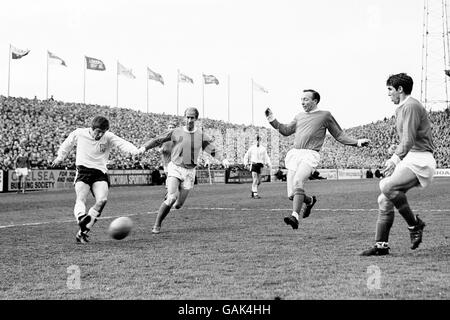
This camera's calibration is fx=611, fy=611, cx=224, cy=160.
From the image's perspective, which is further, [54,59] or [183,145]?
[54,59]

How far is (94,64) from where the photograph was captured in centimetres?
5956

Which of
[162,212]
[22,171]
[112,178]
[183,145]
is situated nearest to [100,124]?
[183,145]

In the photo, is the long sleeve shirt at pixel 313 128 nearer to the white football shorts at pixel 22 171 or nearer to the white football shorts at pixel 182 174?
the white football shorts at pixel 182 174

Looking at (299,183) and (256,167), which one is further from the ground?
(256,167)

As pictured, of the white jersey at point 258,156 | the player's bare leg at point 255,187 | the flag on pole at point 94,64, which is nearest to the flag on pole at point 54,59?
the flag on pole at point 94,64

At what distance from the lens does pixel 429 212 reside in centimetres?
1408

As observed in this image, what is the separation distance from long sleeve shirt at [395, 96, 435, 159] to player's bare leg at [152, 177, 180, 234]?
4.53 m

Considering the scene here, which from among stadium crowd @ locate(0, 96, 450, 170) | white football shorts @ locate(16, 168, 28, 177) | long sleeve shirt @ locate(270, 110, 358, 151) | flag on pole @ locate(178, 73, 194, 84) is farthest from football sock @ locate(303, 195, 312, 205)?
flag on pole @ locate(178, 73, 194, 84)

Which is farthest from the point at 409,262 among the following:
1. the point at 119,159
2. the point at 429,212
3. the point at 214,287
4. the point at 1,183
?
the point at 119,159

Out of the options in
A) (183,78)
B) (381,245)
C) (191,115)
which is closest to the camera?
(381,245)

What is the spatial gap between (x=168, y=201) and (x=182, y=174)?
57cm

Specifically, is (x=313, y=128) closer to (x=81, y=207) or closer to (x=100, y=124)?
(x=100, y=124)

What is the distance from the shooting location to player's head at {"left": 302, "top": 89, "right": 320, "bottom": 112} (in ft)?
31.2
